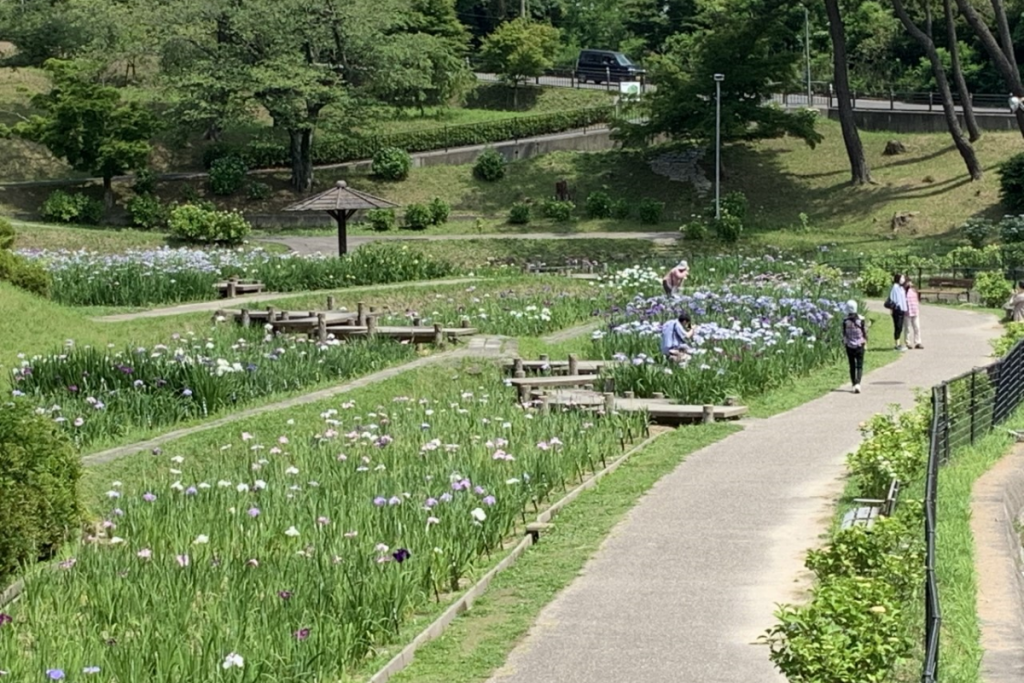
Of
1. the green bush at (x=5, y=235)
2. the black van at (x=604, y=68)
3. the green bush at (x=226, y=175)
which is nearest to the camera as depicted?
the green bush at (x=5, y=235)

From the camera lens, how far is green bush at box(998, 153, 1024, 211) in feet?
158

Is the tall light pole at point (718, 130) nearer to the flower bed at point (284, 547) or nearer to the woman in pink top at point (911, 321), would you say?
the woman in pink top at point (911, 321)

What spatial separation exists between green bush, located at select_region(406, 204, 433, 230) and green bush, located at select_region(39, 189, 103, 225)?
9715 millimetres

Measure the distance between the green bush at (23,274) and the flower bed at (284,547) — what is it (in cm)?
1058

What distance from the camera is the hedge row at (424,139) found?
58.7 metres

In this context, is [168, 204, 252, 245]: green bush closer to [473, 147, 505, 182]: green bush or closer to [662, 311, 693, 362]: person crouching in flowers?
[473, 147, 505, 182]: green bush

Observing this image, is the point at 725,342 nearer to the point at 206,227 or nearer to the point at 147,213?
the point at 206,227

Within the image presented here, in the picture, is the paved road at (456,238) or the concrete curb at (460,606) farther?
the paved road at (456,238)

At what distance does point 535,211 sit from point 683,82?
21.4ft

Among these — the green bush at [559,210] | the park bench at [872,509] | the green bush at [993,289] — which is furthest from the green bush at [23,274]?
the green bush at [559,210]

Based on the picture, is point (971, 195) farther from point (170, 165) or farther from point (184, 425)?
point (184, 425)

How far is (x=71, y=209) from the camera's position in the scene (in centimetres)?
5034

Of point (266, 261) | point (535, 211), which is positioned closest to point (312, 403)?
point (266, 261)

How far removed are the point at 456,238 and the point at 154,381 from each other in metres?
27.9
